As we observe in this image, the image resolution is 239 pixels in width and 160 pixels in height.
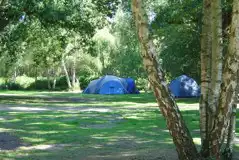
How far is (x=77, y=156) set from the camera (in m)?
7.60

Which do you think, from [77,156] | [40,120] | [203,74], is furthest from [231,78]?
[40,120]

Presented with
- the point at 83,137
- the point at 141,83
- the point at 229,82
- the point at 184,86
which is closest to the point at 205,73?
the point at 229,82

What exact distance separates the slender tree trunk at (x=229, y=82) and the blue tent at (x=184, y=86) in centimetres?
2641

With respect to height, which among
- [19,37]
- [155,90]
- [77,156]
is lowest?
[77,156]

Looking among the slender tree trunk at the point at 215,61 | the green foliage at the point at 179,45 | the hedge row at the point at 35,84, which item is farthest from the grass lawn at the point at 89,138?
the hedge row at the point at 35,84

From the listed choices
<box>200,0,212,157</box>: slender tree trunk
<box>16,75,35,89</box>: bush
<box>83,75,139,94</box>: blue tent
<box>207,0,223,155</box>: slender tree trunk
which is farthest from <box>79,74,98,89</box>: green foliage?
<box>207,0,223,155</box>: slender tree trunk

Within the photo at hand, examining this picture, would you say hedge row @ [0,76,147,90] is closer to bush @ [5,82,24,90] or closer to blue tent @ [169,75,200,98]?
bush @ [5,82,24,90]

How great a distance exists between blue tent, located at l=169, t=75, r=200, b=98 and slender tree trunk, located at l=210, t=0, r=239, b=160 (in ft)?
86.6

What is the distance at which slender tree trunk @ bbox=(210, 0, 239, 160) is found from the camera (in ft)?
18.7

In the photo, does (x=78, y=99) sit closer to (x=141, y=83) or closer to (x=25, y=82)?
(x=141, y=83)

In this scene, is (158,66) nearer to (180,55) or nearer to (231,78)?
(231,78)

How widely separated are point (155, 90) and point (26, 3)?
59.1 ft

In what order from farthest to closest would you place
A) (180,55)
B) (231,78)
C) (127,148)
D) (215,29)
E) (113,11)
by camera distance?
(180,55) → (113,11) → (127,148) → (215,29) → (231,78)

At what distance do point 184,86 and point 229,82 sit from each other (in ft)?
87.5
